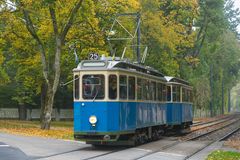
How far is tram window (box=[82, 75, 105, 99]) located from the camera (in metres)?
20.4

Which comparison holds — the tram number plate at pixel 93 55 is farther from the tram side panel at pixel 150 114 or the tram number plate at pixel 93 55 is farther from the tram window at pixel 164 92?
the tram side panel at pixel 150 114

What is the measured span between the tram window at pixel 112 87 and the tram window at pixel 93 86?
0.88 ft

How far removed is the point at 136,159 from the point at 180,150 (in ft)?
15.2

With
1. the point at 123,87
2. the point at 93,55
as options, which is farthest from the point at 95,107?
the point at 93,55

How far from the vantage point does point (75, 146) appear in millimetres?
21812

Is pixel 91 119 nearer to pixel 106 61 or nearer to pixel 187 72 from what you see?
pixel 106 61

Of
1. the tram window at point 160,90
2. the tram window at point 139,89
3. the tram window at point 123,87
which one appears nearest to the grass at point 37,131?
the tram window at point 160,90

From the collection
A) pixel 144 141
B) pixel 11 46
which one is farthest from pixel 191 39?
pixel 144 141

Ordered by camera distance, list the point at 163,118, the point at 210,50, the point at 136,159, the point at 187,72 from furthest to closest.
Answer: the point at 210,50 < the point at 187,72 < the point at 163,118 < the point at 136,159

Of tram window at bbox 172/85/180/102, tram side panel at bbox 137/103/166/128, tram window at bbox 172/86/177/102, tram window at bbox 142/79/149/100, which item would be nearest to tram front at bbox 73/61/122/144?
tram side panel at bbox 137/103/166/128

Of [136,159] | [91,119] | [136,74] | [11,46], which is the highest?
[11,46]

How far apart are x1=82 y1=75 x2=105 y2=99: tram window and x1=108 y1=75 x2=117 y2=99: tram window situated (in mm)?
268

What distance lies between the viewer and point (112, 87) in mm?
20531

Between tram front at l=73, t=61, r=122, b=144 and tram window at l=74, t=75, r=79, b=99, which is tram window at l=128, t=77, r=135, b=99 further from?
tram window at l=74, t=75, r=79, b=99
